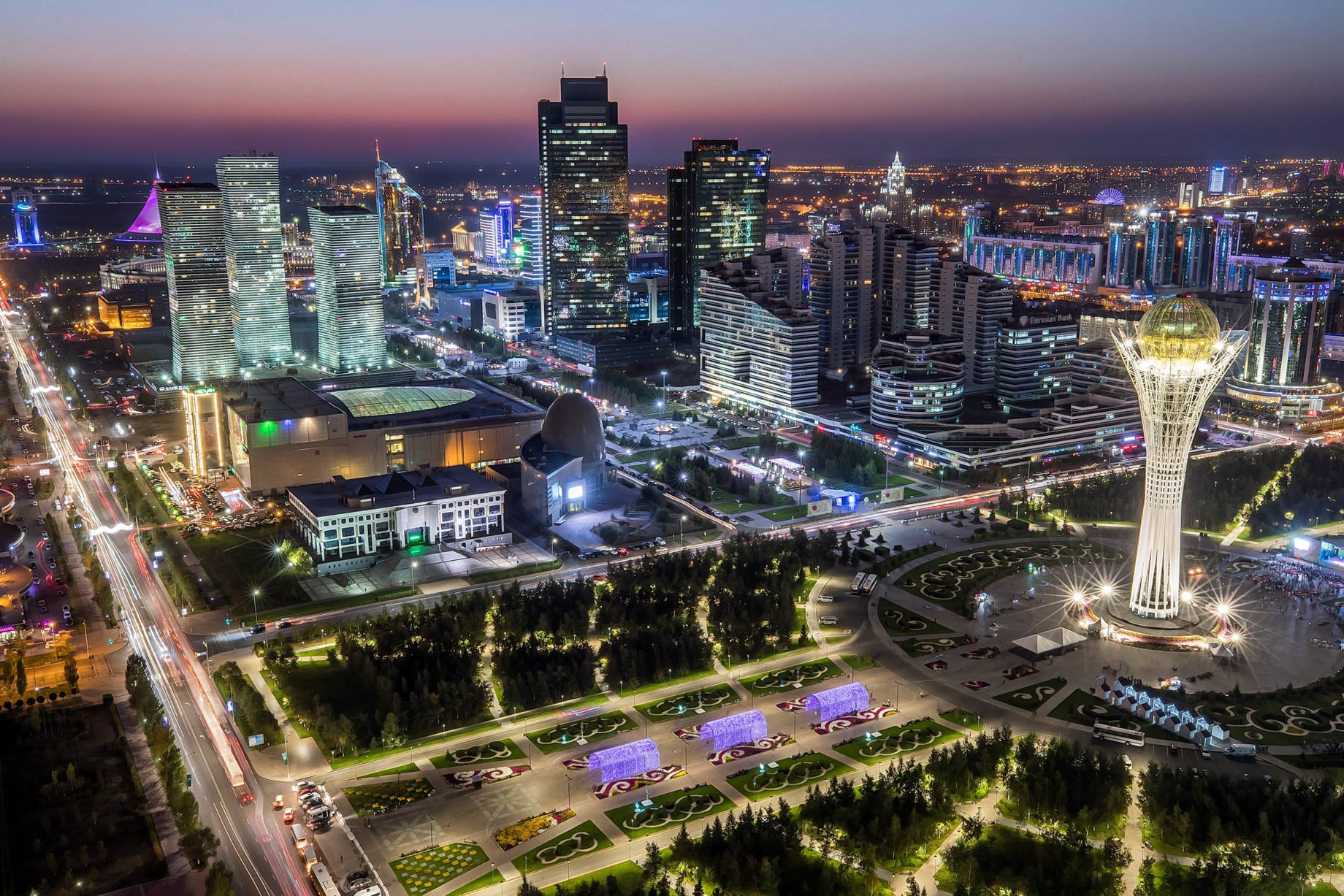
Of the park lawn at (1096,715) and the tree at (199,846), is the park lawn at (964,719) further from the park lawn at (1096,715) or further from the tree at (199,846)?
the tree at (199,846)

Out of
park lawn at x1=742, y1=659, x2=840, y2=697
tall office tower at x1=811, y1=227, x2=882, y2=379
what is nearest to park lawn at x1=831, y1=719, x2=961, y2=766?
park lawn at x1=742, y1=659, x2=840, y2=697

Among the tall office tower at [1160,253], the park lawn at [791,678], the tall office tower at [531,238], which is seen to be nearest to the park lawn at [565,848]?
the park lawn at [791,678]

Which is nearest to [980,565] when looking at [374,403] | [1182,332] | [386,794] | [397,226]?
[1182,332]

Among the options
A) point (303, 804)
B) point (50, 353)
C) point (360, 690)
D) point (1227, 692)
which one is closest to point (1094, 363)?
point (1227, 692)

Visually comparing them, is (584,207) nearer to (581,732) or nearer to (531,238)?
(531,238)

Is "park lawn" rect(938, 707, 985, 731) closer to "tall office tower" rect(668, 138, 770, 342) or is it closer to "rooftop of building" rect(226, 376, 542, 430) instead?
"rooftop of building" rect(226, 376, 542, 430)

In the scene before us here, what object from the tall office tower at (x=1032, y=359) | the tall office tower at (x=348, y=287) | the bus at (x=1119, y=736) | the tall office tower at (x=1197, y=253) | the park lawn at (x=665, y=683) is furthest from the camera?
the tall office tower at (x=1197, y=253)

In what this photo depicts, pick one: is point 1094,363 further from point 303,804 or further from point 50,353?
point 50,353
